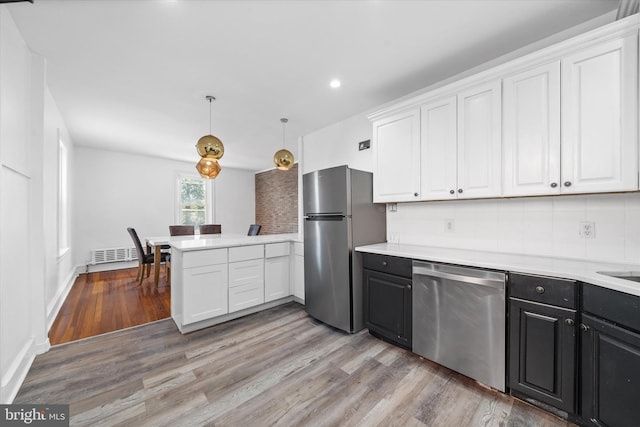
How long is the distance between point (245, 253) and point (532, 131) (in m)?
2.85

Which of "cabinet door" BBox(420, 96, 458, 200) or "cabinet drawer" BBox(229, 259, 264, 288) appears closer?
"cabinet door" BBox(420, 96, 458, 200)

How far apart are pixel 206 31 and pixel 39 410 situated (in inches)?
107

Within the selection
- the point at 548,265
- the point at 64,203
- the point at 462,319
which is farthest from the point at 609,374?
the point at 64,203

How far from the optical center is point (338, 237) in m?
2.55

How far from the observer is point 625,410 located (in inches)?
45.8

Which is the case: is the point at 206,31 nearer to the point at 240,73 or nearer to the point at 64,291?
the point at 240,73

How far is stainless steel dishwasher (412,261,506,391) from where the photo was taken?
1.63m

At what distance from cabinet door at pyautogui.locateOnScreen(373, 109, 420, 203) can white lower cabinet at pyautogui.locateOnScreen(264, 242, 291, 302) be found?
4.69 ft

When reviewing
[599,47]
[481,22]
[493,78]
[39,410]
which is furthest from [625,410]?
[39,410]

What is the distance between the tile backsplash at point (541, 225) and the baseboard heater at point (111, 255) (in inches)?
236

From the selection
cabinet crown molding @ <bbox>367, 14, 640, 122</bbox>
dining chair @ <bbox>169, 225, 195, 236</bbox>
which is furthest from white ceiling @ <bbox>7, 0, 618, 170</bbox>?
dining chair @ <bbox>169, 225, 195, 236</bbox>

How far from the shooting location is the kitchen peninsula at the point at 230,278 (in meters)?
2.51

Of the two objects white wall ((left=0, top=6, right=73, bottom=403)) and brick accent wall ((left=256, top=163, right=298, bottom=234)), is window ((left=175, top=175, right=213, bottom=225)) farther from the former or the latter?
white wall ((left=0, top=6, right=73, bottom=403))

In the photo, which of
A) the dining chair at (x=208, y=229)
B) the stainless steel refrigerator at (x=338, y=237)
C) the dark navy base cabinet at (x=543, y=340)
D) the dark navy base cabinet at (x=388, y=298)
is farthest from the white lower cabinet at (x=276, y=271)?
the dining chair at (x=208, y=229)
